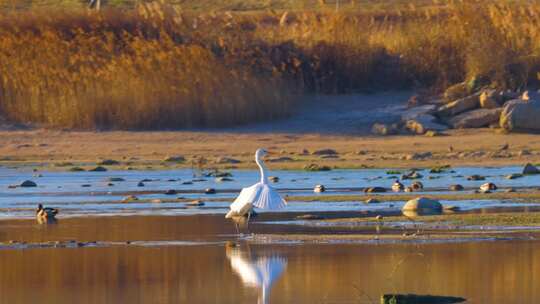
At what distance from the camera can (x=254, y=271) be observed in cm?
827

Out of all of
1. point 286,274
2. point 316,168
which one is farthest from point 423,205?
point 316,168

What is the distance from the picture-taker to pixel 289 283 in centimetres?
779

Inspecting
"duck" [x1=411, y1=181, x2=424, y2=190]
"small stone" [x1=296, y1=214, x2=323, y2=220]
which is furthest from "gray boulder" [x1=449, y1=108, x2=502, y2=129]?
"small stone" [x1=296, y1=214, x2=323, y2=220]

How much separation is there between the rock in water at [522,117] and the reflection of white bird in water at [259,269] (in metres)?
9.09

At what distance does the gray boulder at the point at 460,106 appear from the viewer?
18.7m

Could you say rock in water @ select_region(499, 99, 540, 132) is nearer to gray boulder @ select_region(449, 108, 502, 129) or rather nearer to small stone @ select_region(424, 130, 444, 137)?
gray boulder @ select_region(449, 108, 502, 129)

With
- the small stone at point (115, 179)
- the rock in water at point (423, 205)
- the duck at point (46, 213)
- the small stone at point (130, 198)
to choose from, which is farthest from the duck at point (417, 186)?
the duck at point (46, 213)

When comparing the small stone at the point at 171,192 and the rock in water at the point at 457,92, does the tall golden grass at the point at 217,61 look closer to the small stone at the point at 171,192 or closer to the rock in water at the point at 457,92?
the rock in water at the point at 457,92

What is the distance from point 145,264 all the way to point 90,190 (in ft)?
18.8

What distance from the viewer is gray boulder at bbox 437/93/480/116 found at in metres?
18.7

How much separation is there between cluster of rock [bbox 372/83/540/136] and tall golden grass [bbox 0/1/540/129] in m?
0.83

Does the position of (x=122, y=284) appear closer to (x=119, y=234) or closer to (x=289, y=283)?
(x=289, y=283)

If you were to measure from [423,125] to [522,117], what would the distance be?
149 cm

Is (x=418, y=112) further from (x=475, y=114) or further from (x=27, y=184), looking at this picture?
(x=27, y=184)
